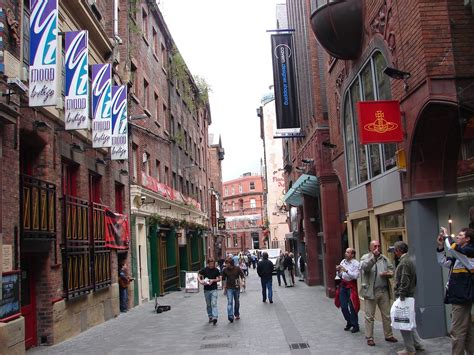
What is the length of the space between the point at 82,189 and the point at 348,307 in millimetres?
7429

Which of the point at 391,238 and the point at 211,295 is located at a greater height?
the point at 391,238

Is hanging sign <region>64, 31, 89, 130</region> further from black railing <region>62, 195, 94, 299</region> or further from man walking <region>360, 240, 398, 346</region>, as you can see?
man walking <region>360, 240, 398, 346</region>

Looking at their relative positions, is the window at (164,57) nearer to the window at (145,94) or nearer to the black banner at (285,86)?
the window at (145,94)

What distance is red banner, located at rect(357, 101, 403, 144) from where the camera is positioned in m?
10.0

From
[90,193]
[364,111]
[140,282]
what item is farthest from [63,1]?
[140,282]

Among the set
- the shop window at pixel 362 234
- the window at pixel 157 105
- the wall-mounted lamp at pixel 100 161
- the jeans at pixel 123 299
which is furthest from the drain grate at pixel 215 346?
the window at pixel 157 105

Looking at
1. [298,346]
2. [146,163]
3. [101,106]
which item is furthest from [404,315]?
[146,163]

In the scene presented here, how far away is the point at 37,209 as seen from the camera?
10836 millimetres

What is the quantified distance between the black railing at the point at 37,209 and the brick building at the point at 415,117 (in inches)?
277

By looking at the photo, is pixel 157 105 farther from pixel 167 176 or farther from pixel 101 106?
pixel 101 106

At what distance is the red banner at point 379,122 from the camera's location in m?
10.0

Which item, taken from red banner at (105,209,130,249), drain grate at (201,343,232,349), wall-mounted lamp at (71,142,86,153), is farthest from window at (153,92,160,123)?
drain grate at (201,343,232,349)

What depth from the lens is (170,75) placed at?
98.2 feet

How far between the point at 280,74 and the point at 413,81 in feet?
48.1
